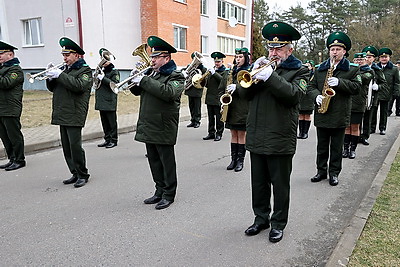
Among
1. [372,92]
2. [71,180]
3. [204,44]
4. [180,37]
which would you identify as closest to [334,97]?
[372,92]

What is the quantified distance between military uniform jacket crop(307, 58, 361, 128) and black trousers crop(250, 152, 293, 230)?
199 cm

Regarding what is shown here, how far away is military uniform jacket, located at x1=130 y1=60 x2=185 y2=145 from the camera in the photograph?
436 centimetres

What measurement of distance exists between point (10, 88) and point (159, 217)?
378 centimetres

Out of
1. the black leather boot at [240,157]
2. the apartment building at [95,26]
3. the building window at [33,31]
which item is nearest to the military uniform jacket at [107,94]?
the black leather boot at [240,157]

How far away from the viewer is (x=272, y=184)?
12.1 ft

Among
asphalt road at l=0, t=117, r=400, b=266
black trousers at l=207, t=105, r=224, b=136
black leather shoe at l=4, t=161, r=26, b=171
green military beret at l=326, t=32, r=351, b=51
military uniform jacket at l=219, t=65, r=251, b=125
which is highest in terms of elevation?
green military beret at l=326, t=32, r=351, b=51

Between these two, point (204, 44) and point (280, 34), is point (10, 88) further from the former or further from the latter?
point (204, 44)

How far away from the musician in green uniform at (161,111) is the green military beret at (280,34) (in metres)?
1.31

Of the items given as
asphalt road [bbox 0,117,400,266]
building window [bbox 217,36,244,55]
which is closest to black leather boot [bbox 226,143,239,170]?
asphalt road [bbox 0,117,400,266]

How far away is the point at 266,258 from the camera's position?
339 cm

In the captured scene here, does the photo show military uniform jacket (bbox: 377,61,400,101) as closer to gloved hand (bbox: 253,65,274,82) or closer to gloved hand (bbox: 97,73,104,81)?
gloved hand (bbox: 97,73,104,81)

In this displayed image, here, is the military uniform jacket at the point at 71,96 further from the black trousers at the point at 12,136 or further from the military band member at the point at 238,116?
the military band member at the point at 238,116

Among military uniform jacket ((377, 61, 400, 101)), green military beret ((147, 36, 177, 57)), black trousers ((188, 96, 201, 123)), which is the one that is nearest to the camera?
green military beret ((147, 36, 177, 57))

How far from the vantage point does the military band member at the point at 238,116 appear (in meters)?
6.21
